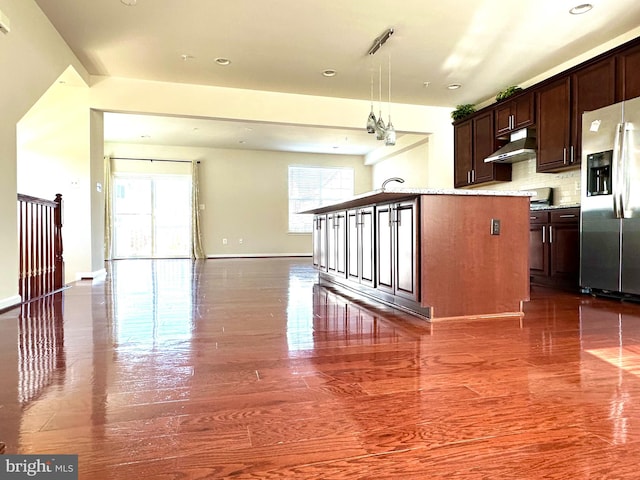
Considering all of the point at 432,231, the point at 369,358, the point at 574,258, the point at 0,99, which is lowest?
the point at 369,358

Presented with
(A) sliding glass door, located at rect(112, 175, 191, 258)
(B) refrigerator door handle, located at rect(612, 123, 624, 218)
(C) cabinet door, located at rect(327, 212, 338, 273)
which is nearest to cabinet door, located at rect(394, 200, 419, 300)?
(C) cabinet door, located at rect(327, 212, 338, 273)

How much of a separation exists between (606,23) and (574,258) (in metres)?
2.33

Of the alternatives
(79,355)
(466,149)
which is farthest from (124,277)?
(466,149)

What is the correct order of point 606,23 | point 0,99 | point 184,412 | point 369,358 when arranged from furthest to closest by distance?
point 606,23 → point 0,99 → point 369,358 → point 184,412

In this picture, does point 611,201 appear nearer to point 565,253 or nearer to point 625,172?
point 625,172

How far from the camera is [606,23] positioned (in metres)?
3.93

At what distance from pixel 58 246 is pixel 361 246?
3450mm

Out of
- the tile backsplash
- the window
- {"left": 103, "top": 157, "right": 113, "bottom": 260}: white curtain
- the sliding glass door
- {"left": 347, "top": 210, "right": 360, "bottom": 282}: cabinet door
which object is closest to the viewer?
{"left": 347, "top": 210, "right": 360, "bottom": 282}: cabinet door

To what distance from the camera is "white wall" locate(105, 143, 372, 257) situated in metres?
9.69

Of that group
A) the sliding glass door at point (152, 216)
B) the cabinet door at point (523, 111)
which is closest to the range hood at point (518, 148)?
the cabinet door at point (523, 111)

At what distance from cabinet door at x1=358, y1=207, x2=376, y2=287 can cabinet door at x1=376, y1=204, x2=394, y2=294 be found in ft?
0.25

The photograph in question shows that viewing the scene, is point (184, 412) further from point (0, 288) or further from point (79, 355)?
point (0, 288)

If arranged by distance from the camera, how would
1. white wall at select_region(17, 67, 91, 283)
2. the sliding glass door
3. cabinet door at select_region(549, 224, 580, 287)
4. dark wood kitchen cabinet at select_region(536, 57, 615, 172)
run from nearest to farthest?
1. dark wood kitchen cabinet at select_region(536, 57, 615, 172)
2. cabinet door at select_region(549, 224, 580, 287)
3. white wall at select_region(17, 67, 91, 283)
4. the sliding glass door

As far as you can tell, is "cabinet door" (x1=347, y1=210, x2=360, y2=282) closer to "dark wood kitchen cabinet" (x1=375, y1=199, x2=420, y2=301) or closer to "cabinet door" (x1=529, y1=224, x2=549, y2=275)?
"dark wood kitchen cabinet" (x1=375, y1=199, x2=420, y2=301)
